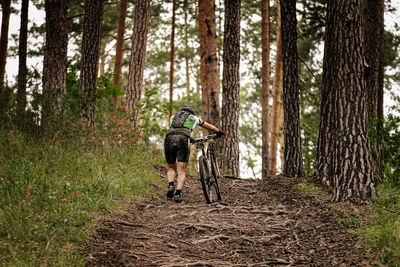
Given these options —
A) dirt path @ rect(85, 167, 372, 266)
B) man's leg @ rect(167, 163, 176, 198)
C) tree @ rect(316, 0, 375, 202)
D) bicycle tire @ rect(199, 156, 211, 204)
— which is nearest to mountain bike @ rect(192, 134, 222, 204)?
bicycle tire @ rect(199, 156, 211, 204)

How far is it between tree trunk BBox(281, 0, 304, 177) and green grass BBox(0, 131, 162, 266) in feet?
13.2

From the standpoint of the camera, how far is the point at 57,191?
4.92m

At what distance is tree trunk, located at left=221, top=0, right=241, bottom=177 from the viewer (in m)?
12.7

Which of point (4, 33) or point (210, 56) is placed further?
point (4, 33)

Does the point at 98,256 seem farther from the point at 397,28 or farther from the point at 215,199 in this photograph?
the point at 397,28

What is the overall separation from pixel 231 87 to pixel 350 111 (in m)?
6.73

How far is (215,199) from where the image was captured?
332 inches

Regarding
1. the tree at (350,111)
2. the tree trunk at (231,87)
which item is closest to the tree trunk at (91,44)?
the tree trunk at (231,87)

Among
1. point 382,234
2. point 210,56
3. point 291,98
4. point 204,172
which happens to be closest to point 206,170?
point 204,172

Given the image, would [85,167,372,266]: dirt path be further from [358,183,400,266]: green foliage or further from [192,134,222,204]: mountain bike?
[192,134,222,204]: mountain bike

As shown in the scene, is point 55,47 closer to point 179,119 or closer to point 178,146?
point 179,119

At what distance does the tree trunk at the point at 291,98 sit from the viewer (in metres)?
10.9

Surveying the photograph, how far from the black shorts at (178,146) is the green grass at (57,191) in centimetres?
100

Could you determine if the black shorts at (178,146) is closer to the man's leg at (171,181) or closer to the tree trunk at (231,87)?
the man's leg at (171,181)
